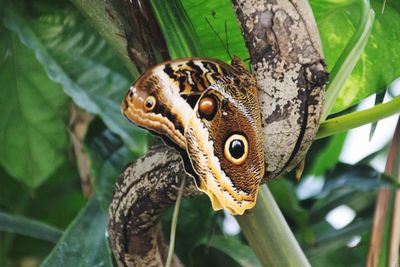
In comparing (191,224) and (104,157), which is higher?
(104,157)

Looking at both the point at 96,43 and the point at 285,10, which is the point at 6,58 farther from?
the point at 285,10

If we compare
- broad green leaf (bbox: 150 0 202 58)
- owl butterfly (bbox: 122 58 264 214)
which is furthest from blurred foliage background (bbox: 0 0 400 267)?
owl butterfly (bbox: 122 58 264 214)

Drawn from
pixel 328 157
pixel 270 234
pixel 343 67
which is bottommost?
pixel 328 157

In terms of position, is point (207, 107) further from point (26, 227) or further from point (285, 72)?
point (26, 227)

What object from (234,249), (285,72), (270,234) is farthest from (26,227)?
(285,72)

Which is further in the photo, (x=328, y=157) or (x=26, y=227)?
(x=328, y=157)

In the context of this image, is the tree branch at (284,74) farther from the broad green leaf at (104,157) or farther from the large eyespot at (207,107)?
the broad green leaf at (104,157)
